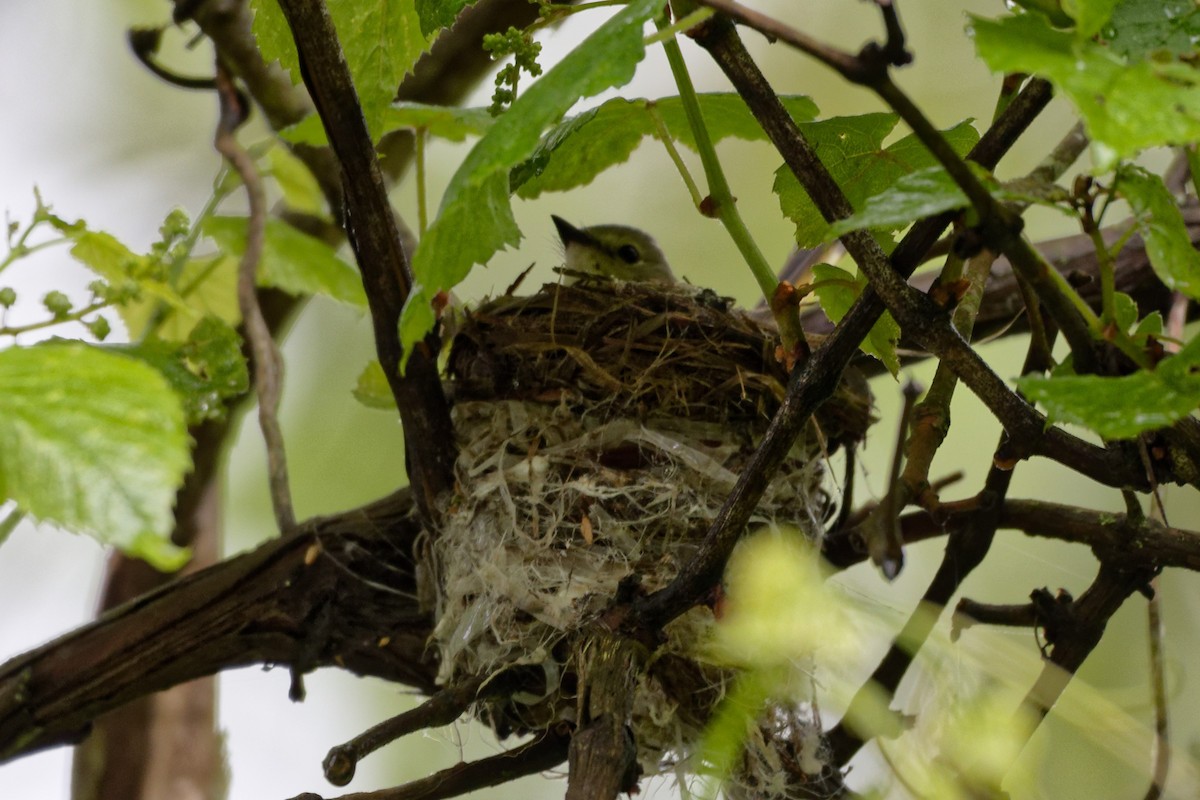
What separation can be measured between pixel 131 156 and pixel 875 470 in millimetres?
2648

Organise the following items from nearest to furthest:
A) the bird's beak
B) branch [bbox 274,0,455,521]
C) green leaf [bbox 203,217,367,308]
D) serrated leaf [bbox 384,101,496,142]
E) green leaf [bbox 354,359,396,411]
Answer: branch [bbox 274,0,455,521] < serrated leaf [bbox 384,101,496,142] < green leaf [bbox 354,359,396,411] < green leaf [bbox 203,217,367,308] < the bird's beak

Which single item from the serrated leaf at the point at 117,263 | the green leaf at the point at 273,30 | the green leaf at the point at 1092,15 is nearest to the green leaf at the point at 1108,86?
the green leaf at the point at 1092,15

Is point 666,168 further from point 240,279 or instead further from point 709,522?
point 709,522

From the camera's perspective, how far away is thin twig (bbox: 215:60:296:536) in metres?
1.78

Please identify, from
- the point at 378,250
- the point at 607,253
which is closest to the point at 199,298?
the point at 607,253

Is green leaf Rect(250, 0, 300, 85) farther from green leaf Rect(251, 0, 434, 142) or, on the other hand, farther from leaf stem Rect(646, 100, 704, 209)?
leaf stem Rect(646, 100, 704, 209)

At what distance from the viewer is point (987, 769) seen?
54.5 inches

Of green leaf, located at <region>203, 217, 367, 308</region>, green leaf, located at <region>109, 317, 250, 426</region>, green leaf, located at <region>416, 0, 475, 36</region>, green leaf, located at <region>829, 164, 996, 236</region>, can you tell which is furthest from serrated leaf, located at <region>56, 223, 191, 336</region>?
green leaf, located at <region>829, 164, 996, 236</region>

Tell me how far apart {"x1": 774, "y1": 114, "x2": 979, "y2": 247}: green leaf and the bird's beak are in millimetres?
1256

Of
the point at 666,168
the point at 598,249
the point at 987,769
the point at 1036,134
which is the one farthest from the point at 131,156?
the point at 987,769

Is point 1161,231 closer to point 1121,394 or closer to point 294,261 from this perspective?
point 1121,394

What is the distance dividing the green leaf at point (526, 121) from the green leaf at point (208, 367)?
868 mm

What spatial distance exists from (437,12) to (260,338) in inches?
40.4

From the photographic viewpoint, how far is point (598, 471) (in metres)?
1.58
